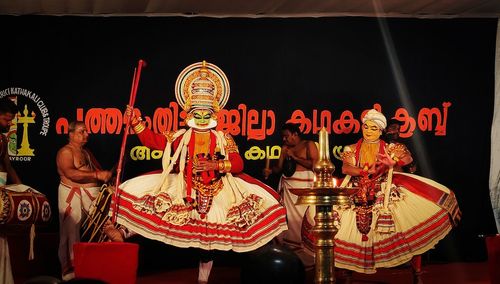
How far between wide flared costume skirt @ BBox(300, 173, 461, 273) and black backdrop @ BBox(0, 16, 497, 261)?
142cm

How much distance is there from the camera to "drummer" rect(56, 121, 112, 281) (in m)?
8.09

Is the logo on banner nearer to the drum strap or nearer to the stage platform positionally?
the drum strap

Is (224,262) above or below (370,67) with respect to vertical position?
below

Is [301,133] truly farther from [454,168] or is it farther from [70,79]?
[70,79]

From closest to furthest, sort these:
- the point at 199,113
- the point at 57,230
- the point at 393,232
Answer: the point at 393,232
the point at 199,113
the point at 57,230

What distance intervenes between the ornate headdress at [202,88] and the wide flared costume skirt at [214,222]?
78 cm

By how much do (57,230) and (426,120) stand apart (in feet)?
12.9

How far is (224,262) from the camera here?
8.66 metres

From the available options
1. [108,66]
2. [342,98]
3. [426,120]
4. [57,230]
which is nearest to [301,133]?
[342,98]

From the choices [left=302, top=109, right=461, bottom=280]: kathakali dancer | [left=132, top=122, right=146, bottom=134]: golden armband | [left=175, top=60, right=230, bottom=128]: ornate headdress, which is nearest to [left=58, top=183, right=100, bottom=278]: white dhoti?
[left=132, top=122, right=146, bottom=134]: golden armband

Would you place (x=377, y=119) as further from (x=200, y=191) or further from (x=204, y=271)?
(x=204, y=271)

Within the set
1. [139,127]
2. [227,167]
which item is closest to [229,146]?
[227,167]

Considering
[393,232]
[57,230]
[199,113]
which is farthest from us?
[57,230]

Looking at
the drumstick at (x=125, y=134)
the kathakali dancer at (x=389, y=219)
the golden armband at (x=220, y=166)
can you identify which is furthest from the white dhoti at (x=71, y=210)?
the kathakali dancer at (x=389, y=219)
